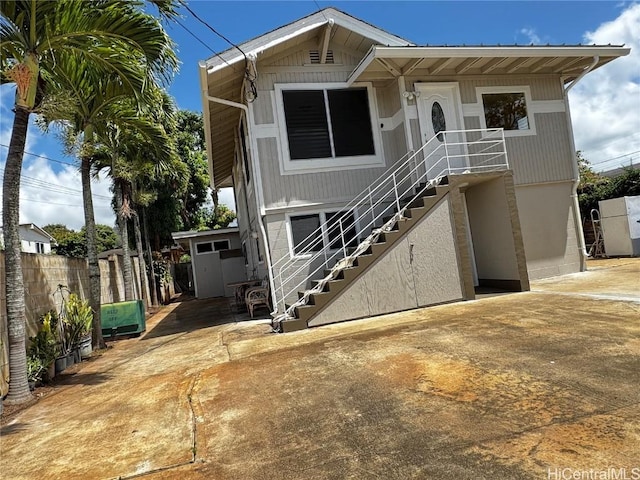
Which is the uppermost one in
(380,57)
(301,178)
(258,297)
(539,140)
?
(380,57)

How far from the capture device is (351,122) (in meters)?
9.83

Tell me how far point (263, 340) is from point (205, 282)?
13.2 m

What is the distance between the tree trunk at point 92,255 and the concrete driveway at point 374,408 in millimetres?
2643

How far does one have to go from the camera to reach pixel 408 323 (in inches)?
267

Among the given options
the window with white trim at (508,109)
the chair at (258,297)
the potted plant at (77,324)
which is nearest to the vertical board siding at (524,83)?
the window with white trim at (508,109)

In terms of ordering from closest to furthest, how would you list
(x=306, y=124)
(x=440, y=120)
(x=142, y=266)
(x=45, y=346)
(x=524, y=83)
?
(x=45, y=346) < (x=306, y=124) < (x=440, y=120) < (x=524, y=83) < (x=142, y=266)

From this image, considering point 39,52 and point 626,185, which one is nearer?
point 39,52

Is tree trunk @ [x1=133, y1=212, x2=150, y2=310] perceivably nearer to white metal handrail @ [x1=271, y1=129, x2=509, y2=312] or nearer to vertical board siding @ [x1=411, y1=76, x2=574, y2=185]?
white metal handrail @ [x1=271, y1=129, x2=509, y2=312]

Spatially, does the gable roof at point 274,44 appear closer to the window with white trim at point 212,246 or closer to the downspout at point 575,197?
the downspout at point 575,197

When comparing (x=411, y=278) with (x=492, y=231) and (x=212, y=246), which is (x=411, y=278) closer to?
(x=492, y=231)

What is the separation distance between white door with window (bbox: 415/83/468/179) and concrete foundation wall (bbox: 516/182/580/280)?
2020mm

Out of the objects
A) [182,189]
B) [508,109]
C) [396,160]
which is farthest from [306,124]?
[182,189]

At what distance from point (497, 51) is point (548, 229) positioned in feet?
14.9

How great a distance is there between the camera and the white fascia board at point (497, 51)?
860 cm
